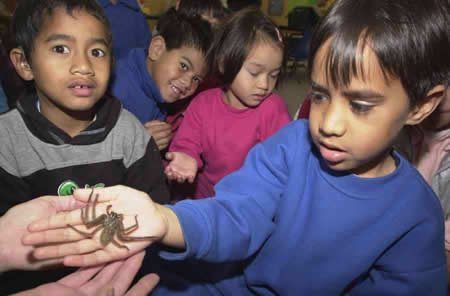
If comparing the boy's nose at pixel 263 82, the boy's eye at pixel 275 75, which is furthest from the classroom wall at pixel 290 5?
the boy's nose at pixel 263 82

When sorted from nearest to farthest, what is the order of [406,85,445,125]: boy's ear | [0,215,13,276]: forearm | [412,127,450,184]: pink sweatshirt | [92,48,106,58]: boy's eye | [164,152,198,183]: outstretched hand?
[406,85,445,125]: boy's ear < [0,215,13,276]: forearm < [92,48,106,58]: boy's eye < [412,127,450,184]: pink sweatshirt < [164,152,198,183]: outstretched hand

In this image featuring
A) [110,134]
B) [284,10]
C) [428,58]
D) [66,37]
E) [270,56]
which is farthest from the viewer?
[284,10]

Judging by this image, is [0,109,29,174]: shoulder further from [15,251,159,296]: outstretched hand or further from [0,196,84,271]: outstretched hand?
[15,251,159,296]: outstretched hand

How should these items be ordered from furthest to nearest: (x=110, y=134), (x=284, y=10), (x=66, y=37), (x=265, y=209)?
(x=284, y=10), (x=110, y=134), (x=66, y=37), (x=265, y=209)

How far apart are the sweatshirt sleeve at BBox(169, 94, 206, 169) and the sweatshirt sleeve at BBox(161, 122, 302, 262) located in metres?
0.72

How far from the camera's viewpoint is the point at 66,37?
1.11 m

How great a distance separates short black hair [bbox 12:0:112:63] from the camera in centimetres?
113

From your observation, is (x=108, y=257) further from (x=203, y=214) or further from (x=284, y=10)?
(x=284, y=10)

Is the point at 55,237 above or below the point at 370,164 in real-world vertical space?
below

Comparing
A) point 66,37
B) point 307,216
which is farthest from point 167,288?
point 66,37

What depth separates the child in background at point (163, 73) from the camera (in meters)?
1.75

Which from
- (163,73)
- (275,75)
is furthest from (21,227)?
(275,75)

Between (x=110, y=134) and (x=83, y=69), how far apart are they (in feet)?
0.90

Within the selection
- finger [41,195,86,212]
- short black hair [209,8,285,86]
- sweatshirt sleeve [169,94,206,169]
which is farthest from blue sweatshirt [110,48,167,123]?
finger [41,195,86,212]
